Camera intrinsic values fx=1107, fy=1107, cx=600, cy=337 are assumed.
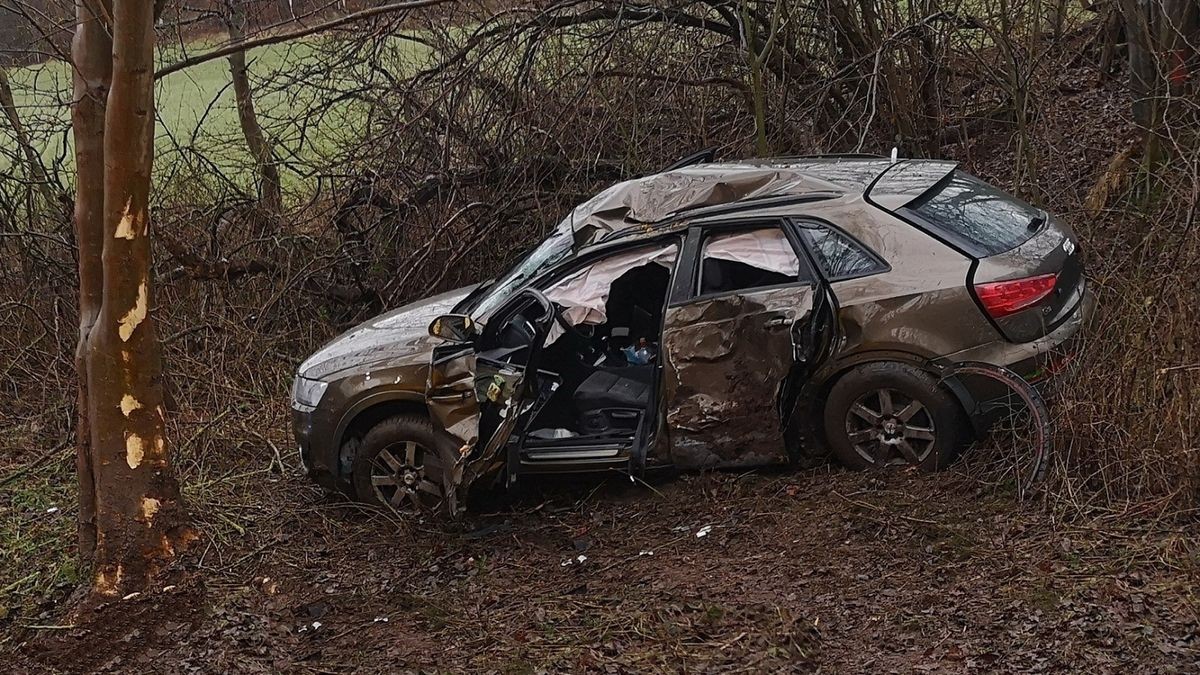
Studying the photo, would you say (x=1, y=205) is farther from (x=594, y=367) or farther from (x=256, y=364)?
(x=594, y=367)

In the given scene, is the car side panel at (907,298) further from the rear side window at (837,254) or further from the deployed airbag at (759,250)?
the deployed airbag at (759,250)

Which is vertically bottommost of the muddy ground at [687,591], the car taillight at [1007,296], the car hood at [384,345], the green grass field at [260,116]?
the muddy ground at [687,591]

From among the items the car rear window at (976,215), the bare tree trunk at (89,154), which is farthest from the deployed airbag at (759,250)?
the bare tree trunk at (89,154)

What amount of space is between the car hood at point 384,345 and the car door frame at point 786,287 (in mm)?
1435

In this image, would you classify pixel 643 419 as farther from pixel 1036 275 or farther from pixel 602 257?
pixel 1036 275

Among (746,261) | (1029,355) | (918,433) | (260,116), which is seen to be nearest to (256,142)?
(260,116)

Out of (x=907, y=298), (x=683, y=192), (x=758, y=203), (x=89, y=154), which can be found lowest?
(x=907, y=298)

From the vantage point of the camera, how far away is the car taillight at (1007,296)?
5.29 m

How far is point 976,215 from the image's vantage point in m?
5.73

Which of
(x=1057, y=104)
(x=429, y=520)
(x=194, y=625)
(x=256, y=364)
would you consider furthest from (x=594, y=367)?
(x=1057, y=104)

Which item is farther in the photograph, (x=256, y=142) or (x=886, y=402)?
(x=256, y=142)

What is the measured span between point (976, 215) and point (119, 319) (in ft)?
14.2

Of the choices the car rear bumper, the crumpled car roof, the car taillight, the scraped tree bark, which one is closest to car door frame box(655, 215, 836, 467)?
the crumpled car roof

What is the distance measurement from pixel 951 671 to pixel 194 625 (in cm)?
352
